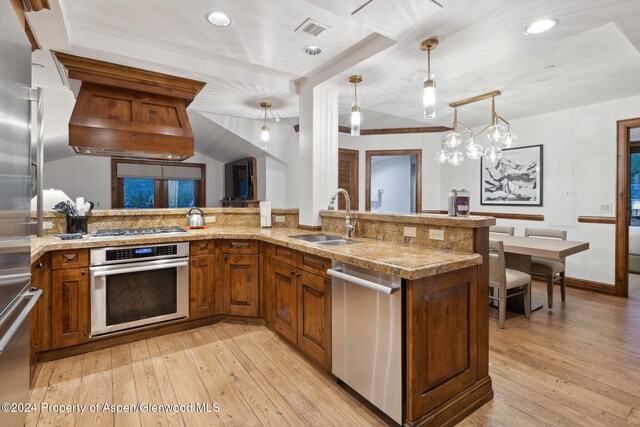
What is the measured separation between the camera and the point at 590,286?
4363 millimetres

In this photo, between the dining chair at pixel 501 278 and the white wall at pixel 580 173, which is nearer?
the dining chair at pixel 501 278

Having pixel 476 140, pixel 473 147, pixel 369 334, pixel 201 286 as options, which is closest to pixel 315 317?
pixel 369 334

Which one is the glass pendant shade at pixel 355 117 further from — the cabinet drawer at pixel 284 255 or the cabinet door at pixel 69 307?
the cabinet door at pixel 69 307

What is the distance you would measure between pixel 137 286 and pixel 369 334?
6.46 ft

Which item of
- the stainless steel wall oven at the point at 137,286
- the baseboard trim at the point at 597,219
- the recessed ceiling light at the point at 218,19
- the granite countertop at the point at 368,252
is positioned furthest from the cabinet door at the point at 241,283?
the baseboard trim at the point at 597,219

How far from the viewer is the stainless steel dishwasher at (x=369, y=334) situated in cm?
164

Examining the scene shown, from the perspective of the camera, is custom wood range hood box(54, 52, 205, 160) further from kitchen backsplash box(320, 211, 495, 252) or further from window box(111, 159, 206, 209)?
window box(111, 159, 206, 209)

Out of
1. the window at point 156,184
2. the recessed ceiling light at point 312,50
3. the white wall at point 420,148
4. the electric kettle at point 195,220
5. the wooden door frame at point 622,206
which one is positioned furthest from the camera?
the window at point 156,184

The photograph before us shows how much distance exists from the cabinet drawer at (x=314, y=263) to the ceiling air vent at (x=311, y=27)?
5.43 ft

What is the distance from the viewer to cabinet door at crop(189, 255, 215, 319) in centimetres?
291

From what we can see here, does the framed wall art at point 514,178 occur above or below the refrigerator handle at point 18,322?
above

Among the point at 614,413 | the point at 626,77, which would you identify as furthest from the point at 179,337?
the point at 626,77

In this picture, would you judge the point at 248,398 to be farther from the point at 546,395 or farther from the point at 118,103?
the point at 118,103

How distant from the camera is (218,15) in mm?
2242
